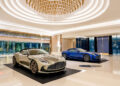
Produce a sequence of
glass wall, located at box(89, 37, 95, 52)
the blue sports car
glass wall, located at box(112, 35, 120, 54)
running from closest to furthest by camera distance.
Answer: the blue sports car
glass wall, located at box(112, 35, 120, 54)
glass wall, located at box(89, 37, 95, 52)

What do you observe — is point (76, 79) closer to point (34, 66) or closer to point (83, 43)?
point (34, 66)

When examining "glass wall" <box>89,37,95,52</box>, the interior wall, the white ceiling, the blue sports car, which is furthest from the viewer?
the interior wall

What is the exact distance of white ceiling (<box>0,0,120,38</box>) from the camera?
429cm

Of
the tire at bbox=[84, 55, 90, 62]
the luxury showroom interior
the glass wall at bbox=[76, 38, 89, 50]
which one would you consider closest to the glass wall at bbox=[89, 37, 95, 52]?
the luxury showroom interior

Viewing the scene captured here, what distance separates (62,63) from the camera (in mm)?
3443

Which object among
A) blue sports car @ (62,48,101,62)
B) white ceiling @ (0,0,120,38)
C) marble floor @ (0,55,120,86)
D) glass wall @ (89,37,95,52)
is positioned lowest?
marble floor @ (0,55,120,86)

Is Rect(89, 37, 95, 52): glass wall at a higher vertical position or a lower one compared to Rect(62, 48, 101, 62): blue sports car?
higher

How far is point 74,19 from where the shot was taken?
21.6 ft

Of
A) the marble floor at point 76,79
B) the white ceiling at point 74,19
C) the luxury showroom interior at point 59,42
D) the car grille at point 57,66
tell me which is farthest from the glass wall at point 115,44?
the car grille at point 57,66

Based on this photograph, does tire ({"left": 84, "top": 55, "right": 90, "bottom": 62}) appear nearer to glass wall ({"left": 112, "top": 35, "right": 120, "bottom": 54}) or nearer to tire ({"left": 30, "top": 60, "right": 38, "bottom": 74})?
tire ({"left": 30, "top": 60, "right": 38, "bottom": 74})

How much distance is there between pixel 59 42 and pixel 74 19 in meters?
6.00

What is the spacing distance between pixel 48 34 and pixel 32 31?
7.69 ft

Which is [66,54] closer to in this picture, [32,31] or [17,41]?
[32,31]

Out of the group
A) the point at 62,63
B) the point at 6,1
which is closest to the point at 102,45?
the point at 62,63
